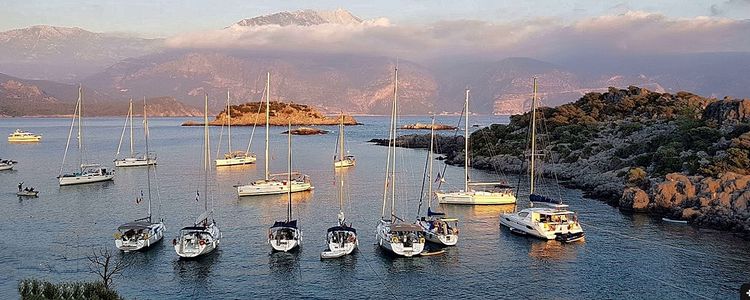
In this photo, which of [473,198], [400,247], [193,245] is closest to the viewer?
[193,245]

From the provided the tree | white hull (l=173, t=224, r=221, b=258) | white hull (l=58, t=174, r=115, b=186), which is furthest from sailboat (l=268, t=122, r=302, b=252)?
white hull (l=58, t=174, r=115, b=186)

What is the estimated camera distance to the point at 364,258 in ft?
133

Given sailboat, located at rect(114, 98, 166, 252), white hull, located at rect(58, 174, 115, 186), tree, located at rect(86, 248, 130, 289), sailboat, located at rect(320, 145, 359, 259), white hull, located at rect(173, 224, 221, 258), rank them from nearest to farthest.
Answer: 1. tree, located at rect(86, 248, 130, 289)
2. white hull, located at rect(173, 224, 221, 258)
3. sailboat, located at rect(320, 145, 359, 259)
4. sailboat, located at rect(114, 98, 166, 252)
5. white hull, located at rect(58, 174, 115, 186)

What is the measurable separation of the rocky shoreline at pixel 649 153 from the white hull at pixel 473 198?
1063 centimetres

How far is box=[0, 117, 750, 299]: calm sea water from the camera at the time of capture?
3488cm

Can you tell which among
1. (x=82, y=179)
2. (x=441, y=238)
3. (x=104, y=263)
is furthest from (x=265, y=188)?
(x=104, y=263)

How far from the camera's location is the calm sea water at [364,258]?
34.9 metres

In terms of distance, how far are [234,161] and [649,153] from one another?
193 ft

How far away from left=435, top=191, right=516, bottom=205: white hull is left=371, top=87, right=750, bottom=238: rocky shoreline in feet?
34.9

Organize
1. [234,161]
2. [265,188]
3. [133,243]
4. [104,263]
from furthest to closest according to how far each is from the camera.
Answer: [234,161] → [265,188] → [133,243] → [104,263]

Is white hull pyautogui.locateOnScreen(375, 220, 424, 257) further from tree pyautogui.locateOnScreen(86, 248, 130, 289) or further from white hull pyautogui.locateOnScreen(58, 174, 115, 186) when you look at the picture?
white hull pyautogui.locateOnScreen(58, 174, 115, 186)

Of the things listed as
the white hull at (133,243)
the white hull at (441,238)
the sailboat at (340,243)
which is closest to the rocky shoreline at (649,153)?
the white hull at (441,238)

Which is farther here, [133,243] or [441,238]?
[441,238]

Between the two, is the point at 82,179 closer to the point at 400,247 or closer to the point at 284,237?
the point at 284,237
